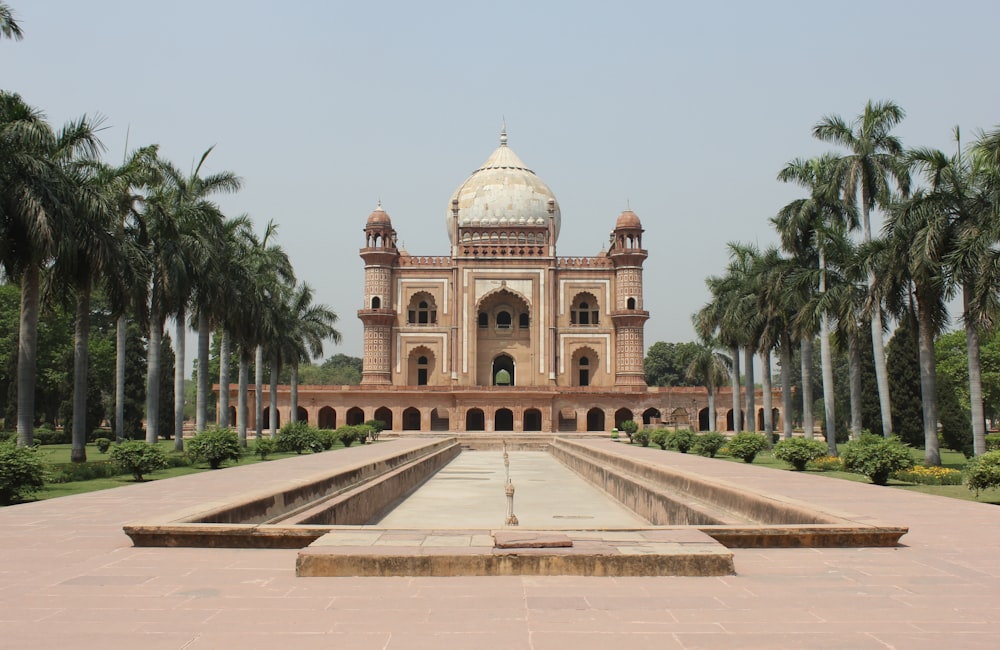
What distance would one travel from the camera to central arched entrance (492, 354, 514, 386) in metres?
46.9

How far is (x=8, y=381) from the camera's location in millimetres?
34625

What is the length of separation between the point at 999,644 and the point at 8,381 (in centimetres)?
3765

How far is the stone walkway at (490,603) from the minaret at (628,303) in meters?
36.7

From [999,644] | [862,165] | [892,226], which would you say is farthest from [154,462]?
[862,165]

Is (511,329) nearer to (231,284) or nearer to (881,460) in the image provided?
(231,284)

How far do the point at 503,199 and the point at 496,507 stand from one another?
35497 millimetres

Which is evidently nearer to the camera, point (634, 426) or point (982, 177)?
point (982, 177)

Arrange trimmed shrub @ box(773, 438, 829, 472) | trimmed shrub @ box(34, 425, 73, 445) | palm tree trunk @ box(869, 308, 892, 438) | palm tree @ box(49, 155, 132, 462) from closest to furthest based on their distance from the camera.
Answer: palm tree @ box(49, 155, 132, 462), trimmed shrub @ box(773, 438, 829, 472), palm tree trunk @ box(869, 308, 892, 438), trimmed shrub @ box(34, 425, 73, 445)

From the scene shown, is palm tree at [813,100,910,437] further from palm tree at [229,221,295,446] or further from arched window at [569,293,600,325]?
arched window at [569,293,600,325]

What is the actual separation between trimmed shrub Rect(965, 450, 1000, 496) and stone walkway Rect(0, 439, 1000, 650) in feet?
14.0

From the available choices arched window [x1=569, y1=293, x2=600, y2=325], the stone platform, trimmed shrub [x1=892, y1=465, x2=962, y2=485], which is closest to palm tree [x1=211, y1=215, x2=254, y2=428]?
trimmed shrub [x1=892, y1=465, x2=962, y2=485]

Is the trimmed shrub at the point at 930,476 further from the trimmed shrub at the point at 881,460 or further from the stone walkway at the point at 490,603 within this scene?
the stone walkway at the point at 490,603

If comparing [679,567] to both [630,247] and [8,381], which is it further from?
[630,247]

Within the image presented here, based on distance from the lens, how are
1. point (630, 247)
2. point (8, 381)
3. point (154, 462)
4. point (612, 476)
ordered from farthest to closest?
point (630, 247) < point (8, 381) < point (612, 476) < point (154, 462)
